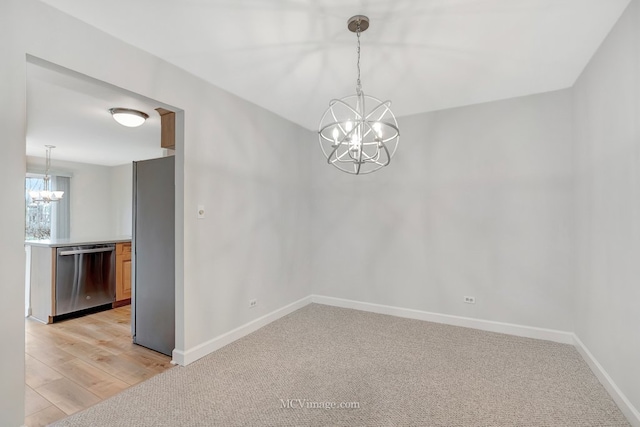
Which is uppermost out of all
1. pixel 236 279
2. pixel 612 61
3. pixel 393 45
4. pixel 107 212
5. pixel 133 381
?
pixel 393 45

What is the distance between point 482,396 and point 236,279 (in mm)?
2316

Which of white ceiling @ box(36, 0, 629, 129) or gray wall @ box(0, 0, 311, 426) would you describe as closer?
gray wall @ box(0, 0, 311, 426)

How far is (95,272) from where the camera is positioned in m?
4.09

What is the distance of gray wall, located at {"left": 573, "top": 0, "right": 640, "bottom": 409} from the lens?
1.81 meters

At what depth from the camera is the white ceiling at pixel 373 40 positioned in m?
1.84

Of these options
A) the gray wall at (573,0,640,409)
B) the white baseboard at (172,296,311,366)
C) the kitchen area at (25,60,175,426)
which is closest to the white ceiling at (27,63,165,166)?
the kitchen area at (25,60,175,426)

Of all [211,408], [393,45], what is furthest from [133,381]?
[393,45]

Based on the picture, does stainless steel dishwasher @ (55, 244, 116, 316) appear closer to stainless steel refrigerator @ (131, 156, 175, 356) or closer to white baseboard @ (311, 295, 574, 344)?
stainless steel refrigerator @ (131, 156, 175, 356)

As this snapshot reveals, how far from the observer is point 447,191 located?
139 inches

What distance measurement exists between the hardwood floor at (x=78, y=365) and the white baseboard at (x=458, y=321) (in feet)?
7.25

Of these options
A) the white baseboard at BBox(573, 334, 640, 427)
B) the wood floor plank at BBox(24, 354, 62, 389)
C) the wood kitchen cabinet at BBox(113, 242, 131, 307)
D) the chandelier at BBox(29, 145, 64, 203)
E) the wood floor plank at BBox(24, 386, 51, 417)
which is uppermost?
the chandelier at BBox(29, 145, 64, 203)

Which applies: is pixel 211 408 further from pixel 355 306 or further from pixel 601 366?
pixel 601 366

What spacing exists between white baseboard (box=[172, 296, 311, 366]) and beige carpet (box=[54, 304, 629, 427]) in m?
0.09

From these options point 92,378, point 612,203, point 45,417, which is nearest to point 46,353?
point 92,378
